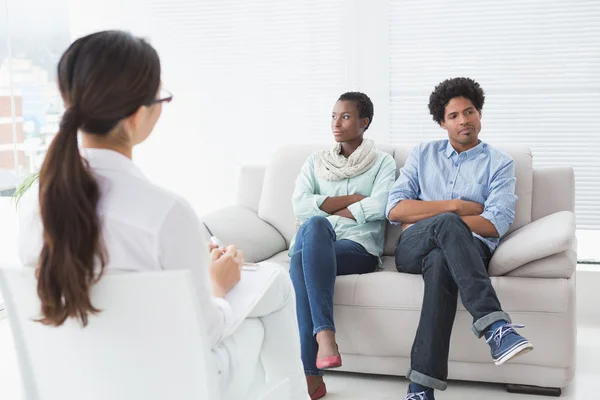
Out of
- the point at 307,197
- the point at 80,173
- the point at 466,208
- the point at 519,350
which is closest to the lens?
the point at 80,173

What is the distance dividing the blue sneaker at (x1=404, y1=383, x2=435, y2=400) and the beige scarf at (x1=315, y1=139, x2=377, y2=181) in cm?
103

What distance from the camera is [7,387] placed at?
10.00 ft

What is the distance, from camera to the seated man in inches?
104

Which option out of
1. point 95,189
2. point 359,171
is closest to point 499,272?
point 359,171

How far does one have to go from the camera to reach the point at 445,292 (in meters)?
2.74

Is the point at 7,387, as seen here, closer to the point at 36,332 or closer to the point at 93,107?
the point at 36,332

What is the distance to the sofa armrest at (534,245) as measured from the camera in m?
2.77

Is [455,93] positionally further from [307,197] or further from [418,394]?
[418,394]

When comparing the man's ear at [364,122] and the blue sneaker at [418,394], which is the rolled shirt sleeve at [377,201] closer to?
the man's ear at [364,122]

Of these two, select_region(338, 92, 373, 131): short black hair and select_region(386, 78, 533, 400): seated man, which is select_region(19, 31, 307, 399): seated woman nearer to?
select_region(386, 78, 533, 400): seated man

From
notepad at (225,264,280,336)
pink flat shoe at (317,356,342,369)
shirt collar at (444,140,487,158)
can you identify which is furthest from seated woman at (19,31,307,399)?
shirt collar at (444,140,487,158)

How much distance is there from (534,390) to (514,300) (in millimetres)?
354

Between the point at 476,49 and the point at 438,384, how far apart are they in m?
2.10

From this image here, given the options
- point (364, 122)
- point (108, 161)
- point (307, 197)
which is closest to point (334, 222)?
point (307, 197)
